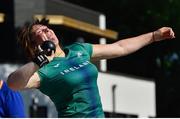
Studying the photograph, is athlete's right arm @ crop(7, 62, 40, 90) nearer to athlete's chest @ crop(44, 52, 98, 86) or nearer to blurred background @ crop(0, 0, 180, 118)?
athlete's chest @ crop(44, 52, 98, 86)

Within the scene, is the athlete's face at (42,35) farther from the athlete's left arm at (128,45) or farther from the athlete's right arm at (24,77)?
the athlete's left arm at (128,45)

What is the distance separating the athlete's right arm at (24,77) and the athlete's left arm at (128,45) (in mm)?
626

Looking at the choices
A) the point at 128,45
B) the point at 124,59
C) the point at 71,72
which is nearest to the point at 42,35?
the point at 71,72

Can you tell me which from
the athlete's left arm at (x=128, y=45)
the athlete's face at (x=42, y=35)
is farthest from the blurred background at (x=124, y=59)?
the athlete's face at (x=42, y=35)

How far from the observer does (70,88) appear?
542 cm

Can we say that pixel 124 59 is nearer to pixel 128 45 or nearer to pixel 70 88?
pixel 128 45

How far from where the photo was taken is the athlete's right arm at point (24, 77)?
5.29m

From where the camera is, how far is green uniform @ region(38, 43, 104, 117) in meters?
5.42

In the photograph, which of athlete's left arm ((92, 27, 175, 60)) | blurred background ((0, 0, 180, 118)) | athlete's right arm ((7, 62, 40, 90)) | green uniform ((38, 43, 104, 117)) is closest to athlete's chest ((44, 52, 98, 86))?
green uniform ((38, 43, 104, 117))

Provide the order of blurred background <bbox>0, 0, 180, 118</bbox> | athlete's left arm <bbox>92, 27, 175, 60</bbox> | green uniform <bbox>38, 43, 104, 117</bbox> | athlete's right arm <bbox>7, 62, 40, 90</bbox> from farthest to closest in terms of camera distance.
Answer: blurred background <bbox>0, 0, 180, 118</bbox>
athlete's left arm <bbox>92, 27, 175, 60</bbox>
green uniform <bbox>38, 43, 104, 117</bbox>
athlete's right arm <bbox>7, 62, 40, 90</bbox>

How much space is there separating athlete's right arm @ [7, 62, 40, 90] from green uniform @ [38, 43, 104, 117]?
8 centimetres

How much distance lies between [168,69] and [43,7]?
12.8 m

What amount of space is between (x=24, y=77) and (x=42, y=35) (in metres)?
0.36

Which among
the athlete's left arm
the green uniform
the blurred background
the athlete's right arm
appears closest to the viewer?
the athlete's right arm
